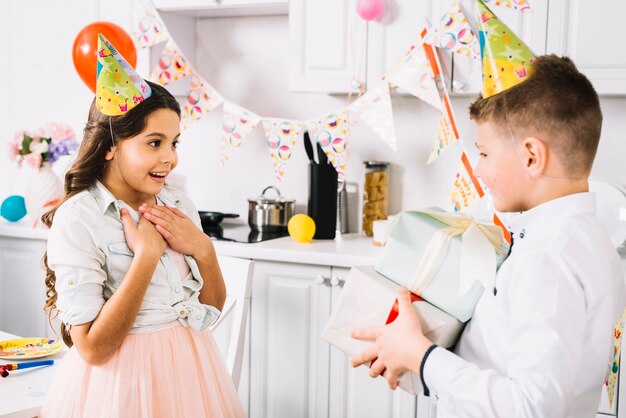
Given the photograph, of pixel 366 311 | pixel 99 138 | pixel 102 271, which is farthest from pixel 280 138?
pixel 366 311

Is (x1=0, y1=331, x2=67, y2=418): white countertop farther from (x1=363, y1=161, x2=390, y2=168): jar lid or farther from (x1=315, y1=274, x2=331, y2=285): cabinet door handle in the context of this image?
(x1=363, y1=161, x2=390, y2=168): jar lid

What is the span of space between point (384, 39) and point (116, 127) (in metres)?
1.24

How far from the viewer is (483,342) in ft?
3.90

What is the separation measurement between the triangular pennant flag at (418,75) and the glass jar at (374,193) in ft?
1.33

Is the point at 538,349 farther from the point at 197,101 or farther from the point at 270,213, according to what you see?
the point at 197,101

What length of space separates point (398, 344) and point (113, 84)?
0.73m

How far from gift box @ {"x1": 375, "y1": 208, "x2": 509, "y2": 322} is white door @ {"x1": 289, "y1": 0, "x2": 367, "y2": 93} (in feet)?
4.34

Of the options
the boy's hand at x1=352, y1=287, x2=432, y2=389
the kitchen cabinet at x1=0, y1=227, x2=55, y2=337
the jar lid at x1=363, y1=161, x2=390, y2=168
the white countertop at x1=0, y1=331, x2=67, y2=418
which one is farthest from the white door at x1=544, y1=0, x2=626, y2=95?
the kitchen cabinet at x1=0, y1=227, x2=55, y2=337

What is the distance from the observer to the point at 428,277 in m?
1.24

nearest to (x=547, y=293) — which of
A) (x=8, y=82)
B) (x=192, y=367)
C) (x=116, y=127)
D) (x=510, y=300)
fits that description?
(x=510, y=300)

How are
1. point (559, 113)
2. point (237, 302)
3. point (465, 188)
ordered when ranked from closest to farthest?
point (559, 113) → point (237, 302) → point (465, 188)

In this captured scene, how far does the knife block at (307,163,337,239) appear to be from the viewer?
8.88ft

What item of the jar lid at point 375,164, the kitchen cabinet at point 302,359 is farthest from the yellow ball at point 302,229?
the jar lid at point 375,164

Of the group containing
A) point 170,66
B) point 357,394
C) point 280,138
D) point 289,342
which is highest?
point 170,66
